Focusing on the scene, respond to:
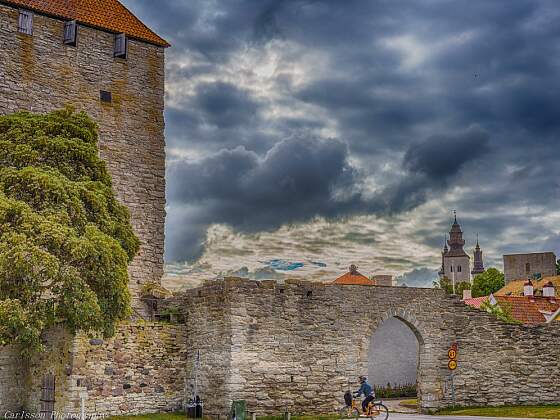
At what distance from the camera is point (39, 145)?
2214 centimetres

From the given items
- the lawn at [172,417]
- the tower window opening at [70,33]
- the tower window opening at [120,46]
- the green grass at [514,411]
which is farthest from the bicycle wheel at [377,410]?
the tower window opening at [70,33]

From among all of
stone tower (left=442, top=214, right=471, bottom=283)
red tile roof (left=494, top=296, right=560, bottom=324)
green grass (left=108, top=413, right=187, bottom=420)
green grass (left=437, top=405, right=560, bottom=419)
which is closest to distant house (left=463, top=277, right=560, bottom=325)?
red tile roof (left=494, top=296, right=560, bottom=324)

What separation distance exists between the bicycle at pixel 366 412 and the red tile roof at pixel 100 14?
51.3ft

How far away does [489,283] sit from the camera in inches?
Result: 3447

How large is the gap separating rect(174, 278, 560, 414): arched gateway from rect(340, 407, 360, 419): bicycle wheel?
0.36 metres

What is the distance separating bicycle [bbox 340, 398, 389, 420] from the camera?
69.1ft

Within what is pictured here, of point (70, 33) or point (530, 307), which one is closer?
point (70, 33)

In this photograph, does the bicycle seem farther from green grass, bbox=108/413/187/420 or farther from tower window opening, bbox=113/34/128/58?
tower window opening, bbox=113/34/128/58

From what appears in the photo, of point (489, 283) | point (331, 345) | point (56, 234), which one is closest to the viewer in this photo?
point (56, 234)

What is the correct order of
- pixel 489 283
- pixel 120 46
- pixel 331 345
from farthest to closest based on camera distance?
pixel 489 283 → pixel 120 46 → pixel 331 345

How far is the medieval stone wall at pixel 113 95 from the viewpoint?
1058 inches

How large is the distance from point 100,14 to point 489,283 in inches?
2628

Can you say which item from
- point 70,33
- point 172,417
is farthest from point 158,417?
point 70,33

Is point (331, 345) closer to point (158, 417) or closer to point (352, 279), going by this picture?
point (158, 417)
